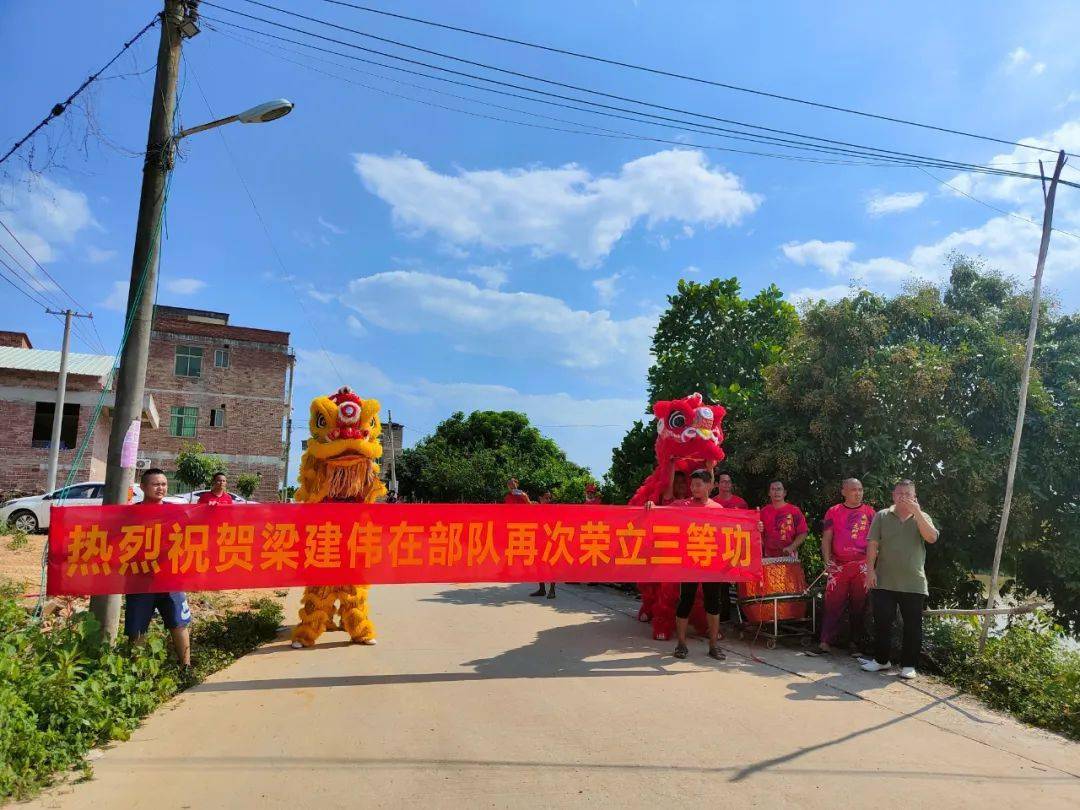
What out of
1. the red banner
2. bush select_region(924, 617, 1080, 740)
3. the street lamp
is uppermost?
the street lamp

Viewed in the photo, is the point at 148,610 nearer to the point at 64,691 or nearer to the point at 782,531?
the point at 64,691

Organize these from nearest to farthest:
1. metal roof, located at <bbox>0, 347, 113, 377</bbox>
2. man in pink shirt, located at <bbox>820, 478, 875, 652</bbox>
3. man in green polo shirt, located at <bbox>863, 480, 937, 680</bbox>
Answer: man in green polo shirt, located at <bbox>863, 480, 937, 680</bbox> < man in pink shirt, located at <bbox>820, 478, 875, 652</bbox> < metal roof, located at <bbox>0, 347, 113, 377</bbox>

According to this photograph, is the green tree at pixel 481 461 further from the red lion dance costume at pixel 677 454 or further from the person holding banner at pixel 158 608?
the person holding banner at pixel 158 608

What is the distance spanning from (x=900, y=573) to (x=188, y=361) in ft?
114

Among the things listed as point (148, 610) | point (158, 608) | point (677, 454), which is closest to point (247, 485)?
point (158, 608)

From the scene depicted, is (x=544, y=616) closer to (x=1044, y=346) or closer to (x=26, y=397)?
(x=1044, y=346)

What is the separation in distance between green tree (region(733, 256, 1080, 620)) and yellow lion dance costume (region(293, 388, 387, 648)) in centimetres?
501

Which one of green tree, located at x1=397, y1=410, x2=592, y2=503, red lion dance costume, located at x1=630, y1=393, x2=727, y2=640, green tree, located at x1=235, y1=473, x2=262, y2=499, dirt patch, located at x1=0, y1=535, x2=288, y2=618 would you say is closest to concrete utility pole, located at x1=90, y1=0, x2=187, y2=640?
dirt patch, located at x1=0, y1=535, x2=288, y2=618

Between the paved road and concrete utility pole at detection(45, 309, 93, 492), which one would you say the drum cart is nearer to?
the paved road

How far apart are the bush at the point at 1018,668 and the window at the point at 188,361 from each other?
34.5 metres

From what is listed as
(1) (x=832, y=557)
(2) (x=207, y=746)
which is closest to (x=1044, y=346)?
(1) (x=832, y=557)

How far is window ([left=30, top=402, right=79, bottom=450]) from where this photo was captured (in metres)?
24.0

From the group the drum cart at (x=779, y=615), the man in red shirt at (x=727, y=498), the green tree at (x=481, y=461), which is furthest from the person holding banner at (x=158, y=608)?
the green tree at (x=481, y=461)

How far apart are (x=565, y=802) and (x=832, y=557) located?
431 centimetres
